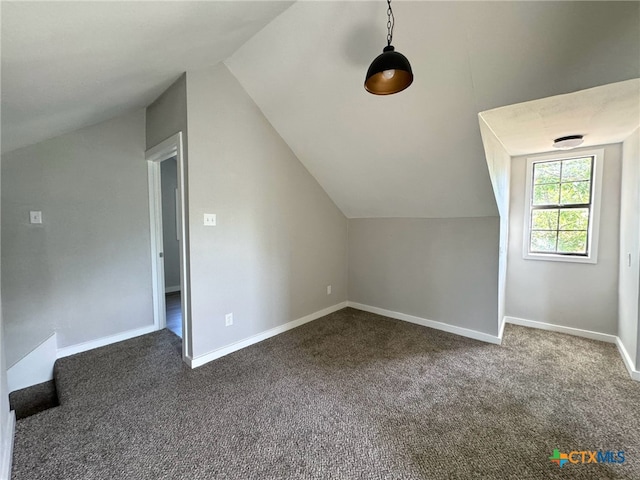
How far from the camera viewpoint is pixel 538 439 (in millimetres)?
1577

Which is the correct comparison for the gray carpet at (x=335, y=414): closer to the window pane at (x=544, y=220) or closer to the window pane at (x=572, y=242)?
the window pane at (x=572, y=242)

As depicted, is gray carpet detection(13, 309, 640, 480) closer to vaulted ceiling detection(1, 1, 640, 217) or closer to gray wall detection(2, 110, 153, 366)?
gray wall detection(2, 110, 153, 366)

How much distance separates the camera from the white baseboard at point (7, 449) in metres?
1.25

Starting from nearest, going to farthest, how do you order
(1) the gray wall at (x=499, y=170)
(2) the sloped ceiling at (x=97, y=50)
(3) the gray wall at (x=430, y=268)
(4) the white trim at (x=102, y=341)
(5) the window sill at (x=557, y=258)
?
(2) the sloped ceiling at (x=97, y=50) → (1) the gray wall at (x=499, y=170) → (4) the white trim at (x=102, y=341) → (3) the gray wall at (x=430, y=268) → (5) the window sill at (x=557, y=258)

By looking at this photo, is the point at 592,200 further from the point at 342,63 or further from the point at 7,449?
the point at 7,449

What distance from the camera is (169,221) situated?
496cm

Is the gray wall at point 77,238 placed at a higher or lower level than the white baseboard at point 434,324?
higher

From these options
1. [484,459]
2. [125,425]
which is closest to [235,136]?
[125,425]

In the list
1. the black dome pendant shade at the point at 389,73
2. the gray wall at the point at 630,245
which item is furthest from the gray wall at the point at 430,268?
the black dome pendant shade at the point at 389,73

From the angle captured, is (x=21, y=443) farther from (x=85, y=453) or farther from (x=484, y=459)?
(x=484, y=459)

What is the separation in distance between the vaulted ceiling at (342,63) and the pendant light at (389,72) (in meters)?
0.41

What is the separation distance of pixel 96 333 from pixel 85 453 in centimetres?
162

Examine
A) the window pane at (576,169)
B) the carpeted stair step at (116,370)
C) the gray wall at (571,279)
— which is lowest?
the carpeted stair step at (116,370)

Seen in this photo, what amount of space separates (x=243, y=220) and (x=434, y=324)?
2558 millimetres
